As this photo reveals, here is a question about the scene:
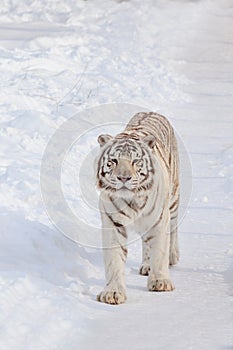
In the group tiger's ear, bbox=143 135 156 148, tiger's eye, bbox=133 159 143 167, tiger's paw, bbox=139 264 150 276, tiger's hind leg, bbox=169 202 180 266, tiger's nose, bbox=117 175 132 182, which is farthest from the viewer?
tiger's hind leg, bbox=169 202 180 266

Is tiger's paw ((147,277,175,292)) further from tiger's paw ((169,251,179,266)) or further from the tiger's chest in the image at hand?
tiger's paw ((169,251,179,266))

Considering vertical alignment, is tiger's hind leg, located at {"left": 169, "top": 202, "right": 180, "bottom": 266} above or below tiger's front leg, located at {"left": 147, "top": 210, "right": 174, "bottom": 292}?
below

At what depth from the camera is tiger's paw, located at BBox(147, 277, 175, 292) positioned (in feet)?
A: 18.8

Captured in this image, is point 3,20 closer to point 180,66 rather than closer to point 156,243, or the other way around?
point 180,66

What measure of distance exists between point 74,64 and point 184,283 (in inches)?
289

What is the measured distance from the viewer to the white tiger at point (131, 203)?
5465mm

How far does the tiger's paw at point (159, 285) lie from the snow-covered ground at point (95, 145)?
7cm

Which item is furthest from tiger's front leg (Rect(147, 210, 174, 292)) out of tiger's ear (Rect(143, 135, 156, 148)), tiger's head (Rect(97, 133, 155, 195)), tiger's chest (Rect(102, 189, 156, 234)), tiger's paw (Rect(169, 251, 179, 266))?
tiger's paw (Rect(169, 251, 179, 266))

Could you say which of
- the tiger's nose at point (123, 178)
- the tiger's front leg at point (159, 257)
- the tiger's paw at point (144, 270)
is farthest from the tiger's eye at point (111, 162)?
the tiger's paw at point (144, 270)

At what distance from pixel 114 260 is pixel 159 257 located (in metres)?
0.34

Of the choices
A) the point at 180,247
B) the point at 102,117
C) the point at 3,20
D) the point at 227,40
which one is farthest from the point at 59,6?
the point at 180,247

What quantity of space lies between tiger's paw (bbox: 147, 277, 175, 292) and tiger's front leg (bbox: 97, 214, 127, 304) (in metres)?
0.26

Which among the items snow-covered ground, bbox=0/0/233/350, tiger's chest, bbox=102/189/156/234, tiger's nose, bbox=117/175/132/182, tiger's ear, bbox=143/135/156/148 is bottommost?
snow-covered ground, bbox=0/0/233/350

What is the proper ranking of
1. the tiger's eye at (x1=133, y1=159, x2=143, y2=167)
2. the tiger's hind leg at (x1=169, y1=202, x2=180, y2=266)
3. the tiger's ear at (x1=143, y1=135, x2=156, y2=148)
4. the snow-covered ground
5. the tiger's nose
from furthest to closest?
the tiger's hind leg at (x1=169, y1=202, x2=180, y2=266) < the tiger's ear at (x1=143, y1=135, x2=156, y2=148) < the tiger's eye at (x1=133, y1=159, x2=143, y2=167) < the tiger's nose < the snow-covered ground
